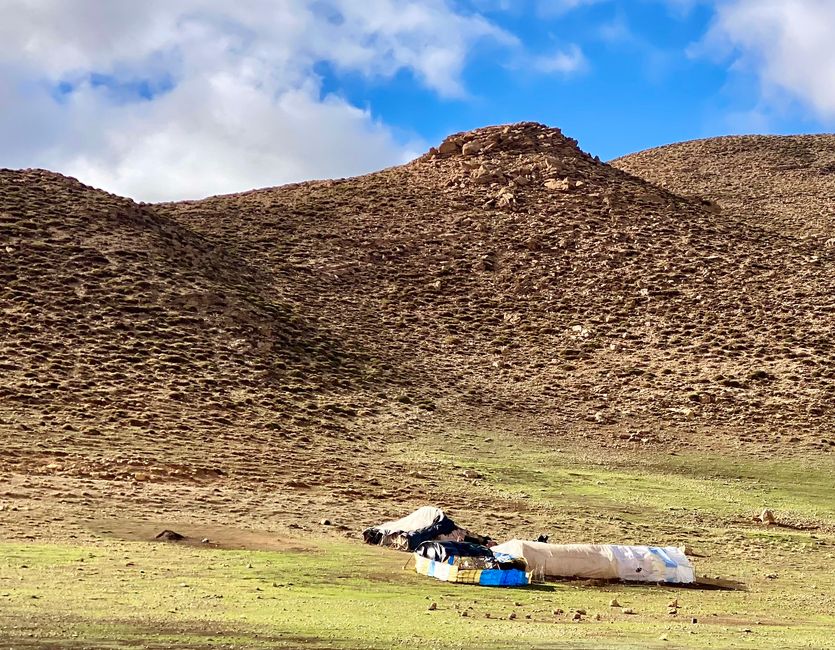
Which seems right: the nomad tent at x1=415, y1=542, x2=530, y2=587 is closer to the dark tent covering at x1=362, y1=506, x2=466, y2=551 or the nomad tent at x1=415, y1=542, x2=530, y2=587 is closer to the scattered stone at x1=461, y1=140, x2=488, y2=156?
the dark tent covering at x1=362, y1=506, x2=466, y2=551

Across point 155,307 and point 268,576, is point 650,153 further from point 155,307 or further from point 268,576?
point 268,576

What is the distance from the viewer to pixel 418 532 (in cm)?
2456

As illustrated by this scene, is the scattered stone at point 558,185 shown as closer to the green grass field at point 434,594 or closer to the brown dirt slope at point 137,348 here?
the brown dirt slope at point 137,348

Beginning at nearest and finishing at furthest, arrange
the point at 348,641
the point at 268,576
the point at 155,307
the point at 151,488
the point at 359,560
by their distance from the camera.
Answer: the point at 348,641, the point at 268,576, the point at 359,560, the point at 151,488, the point at 155,307

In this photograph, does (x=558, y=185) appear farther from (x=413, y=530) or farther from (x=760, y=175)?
(x=413, y=530)

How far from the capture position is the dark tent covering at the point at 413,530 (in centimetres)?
2448

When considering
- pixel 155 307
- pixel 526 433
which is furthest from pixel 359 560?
pixel 155 307

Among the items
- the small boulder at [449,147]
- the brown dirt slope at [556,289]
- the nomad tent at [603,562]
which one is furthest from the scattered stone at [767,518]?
the small boulder at [449,147]

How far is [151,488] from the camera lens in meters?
29.0

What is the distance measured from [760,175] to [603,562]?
70.1 metres

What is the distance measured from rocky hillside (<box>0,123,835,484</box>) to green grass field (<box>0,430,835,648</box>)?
26.0 ft

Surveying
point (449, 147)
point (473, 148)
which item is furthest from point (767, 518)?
point (449, 147)

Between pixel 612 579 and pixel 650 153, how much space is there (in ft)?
264

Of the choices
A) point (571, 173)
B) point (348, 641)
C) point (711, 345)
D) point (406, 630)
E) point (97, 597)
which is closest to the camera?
point (348, 641)
